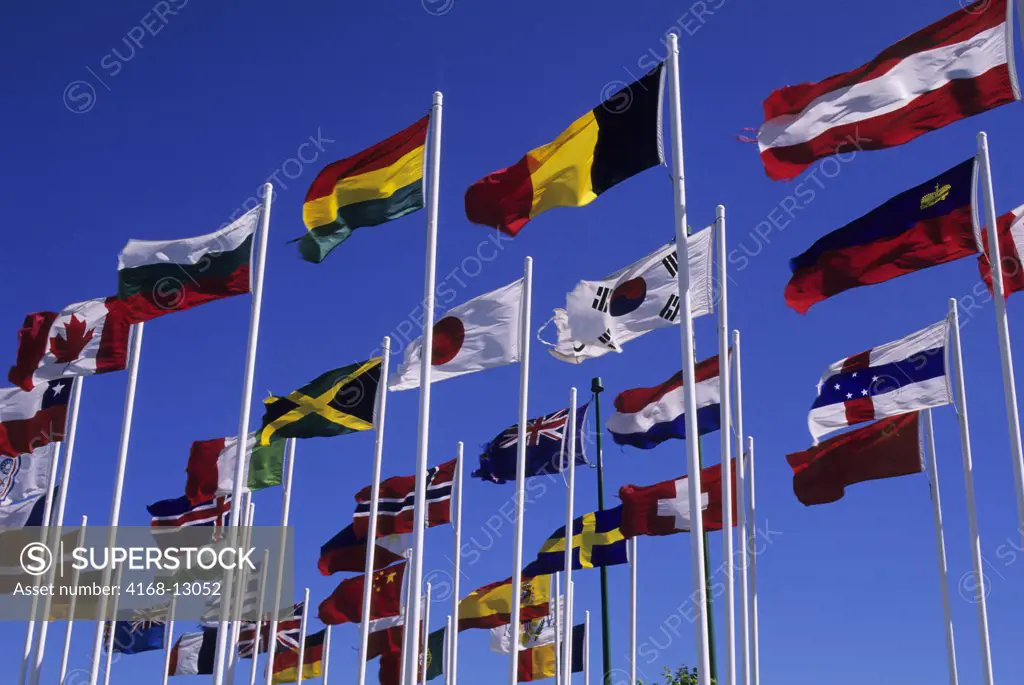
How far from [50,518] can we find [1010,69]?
23.9m

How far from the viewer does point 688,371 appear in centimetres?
1401

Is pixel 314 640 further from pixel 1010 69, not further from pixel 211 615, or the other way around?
pixel 1010 69

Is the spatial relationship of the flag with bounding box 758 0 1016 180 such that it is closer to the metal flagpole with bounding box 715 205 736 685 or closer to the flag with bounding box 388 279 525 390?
the metal flagpole with bounding box 715 205 736 685

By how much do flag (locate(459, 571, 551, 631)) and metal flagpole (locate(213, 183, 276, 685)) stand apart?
14.7 m

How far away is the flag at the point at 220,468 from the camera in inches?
1048

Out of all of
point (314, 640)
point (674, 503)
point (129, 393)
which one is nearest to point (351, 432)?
point (129, 393)

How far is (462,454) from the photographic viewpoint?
1120 inches

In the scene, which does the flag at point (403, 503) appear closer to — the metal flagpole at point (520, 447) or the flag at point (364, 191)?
the metal flagpole at point (520, 447)

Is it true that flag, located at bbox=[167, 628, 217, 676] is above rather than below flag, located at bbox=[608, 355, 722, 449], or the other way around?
below

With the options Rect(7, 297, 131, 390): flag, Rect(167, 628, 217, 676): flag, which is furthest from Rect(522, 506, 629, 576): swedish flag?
Rect(167, 628, 217, 676): flag

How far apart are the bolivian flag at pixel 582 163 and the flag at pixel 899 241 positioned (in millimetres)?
3971

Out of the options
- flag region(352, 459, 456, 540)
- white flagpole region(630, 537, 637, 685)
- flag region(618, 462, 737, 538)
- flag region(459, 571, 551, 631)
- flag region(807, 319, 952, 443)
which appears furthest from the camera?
flag region(459, 571, 551, 631)

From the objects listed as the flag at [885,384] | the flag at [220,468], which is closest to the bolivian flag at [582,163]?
the flag at [885,384]

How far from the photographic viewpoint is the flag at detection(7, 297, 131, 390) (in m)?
22.5
